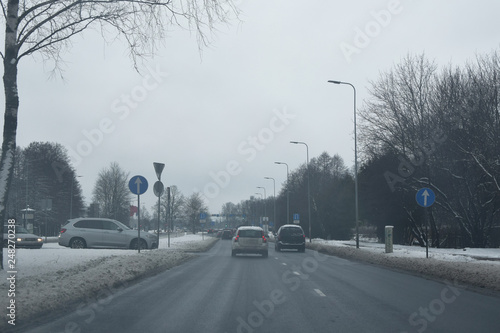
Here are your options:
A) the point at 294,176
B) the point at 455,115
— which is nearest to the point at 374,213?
the point at 455,115

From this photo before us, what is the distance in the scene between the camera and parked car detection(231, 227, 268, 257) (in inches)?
1195

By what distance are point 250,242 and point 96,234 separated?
8019mm

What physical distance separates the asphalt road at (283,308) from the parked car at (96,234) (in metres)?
13.9

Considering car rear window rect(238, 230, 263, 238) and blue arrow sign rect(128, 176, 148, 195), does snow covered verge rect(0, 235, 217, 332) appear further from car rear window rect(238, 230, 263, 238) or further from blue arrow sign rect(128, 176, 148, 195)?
car rear window rect(238, 230, 263, 238)

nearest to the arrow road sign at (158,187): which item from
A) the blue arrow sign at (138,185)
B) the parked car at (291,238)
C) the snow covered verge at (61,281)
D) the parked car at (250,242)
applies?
the blue arrow sign at (138,185)

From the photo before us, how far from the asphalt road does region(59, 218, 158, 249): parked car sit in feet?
45.6

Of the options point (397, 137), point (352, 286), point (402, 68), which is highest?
point (402, 68)

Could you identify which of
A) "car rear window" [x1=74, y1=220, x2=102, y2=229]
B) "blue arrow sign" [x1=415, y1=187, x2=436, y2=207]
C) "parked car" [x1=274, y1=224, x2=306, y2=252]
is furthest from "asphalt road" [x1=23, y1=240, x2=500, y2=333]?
"parked car" [x1=274, y1=224, x2=306, y2=252]

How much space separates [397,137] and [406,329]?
3580 cm

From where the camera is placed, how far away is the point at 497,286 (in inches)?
579

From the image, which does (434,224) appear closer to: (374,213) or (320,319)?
(374,213)

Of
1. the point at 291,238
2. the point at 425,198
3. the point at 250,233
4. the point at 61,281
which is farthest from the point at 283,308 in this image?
the point at 291,238

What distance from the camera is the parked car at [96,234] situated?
29203 mm

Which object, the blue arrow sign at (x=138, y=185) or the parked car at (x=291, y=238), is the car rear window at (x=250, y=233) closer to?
the parked car at (x=291, y=238)
